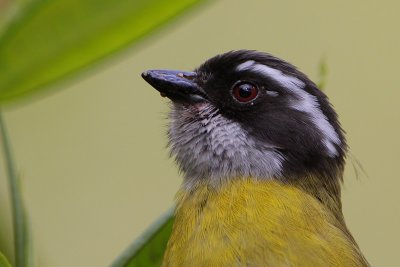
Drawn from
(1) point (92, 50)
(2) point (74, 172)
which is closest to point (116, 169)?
(2) point (74, 172)

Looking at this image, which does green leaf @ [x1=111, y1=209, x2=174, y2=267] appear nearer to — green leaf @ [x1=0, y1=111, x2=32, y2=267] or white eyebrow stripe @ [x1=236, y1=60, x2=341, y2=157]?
green leaf @ [x1=0, y1=111, x2=32, y2=267]

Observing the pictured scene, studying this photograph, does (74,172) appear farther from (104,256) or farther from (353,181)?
(353,181)

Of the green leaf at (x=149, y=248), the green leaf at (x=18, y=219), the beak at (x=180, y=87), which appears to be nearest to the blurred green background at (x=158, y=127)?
the beak at (x=180, y=87)

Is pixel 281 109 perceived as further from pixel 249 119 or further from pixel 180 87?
pixel 180 87

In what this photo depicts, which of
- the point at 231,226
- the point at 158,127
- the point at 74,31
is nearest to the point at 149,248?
the point at 231,226

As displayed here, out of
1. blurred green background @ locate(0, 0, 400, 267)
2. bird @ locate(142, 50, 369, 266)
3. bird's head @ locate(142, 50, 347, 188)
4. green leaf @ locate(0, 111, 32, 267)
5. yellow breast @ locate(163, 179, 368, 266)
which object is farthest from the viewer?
blurred green background @ locate(0, 0, 400, 267)

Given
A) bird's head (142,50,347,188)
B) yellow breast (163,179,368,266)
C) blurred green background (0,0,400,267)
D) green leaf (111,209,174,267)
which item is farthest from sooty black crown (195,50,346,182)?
blurred green background (0,0,400,267)
